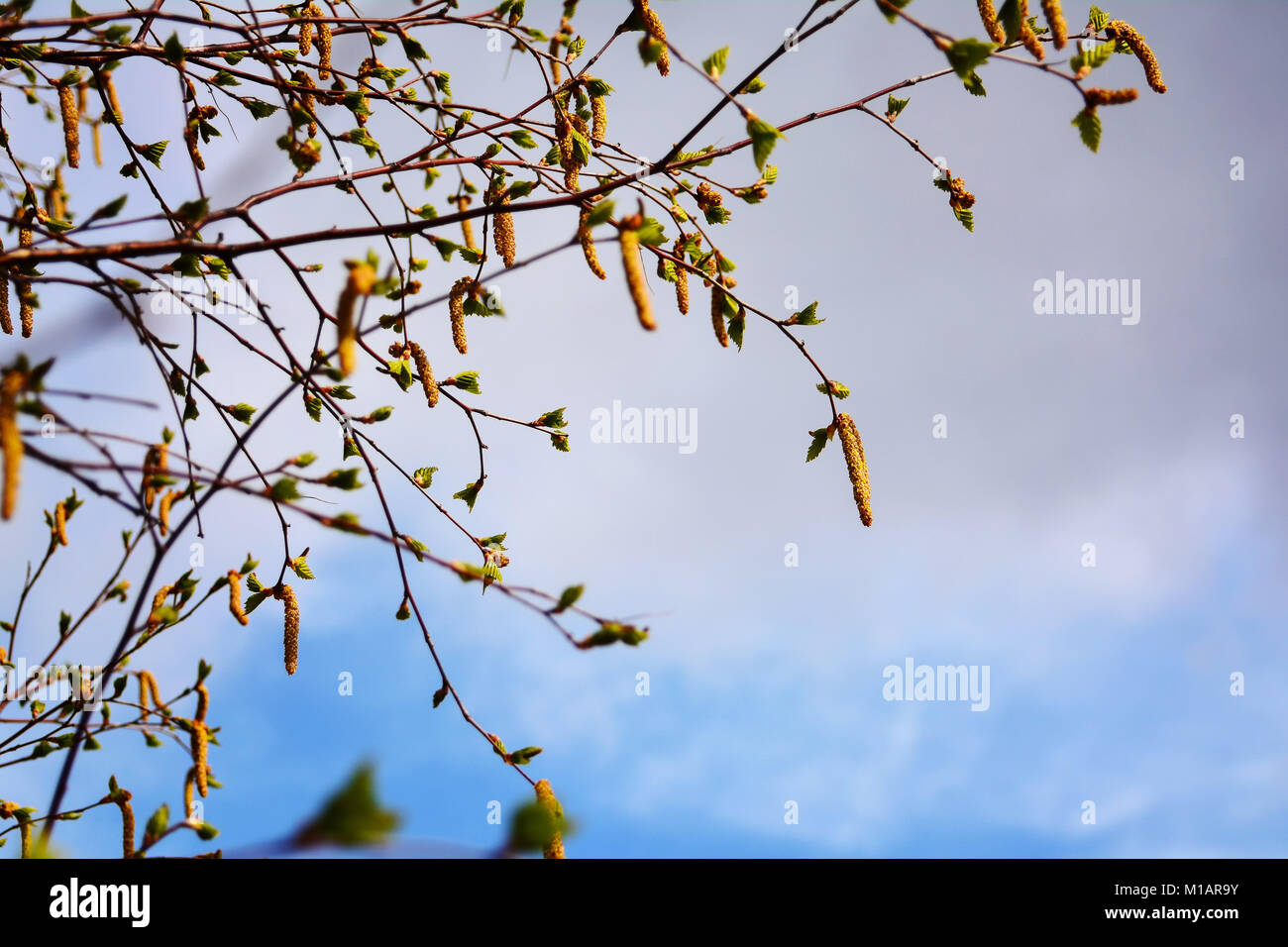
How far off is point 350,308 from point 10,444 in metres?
0.53

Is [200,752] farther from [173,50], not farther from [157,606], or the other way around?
[173,50]

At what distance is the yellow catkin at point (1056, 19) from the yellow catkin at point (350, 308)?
1810 mm

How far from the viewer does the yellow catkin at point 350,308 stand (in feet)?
4.70

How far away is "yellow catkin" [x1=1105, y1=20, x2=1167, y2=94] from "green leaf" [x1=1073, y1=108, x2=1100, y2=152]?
0.75 m

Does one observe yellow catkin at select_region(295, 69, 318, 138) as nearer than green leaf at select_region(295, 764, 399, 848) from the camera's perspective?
No

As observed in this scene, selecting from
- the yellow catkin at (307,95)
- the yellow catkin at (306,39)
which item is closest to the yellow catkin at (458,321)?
the yellow catkin at (307,95)

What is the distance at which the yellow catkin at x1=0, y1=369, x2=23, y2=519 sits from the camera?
4.08ft

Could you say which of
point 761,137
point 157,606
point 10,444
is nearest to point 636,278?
point 761,137

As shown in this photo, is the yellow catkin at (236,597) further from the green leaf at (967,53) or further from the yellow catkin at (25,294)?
the green leaf at (967,53)

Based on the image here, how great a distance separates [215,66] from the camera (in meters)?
2.75

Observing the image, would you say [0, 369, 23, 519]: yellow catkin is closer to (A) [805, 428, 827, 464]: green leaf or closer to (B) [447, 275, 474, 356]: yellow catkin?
A: (B) [447, 275, 474, 356]: yellow catkin

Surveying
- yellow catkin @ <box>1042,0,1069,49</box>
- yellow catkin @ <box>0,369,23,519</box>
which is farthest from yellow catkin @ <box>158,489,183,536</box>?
yellow catkin @ <box>1042,0,1069,49</box>
